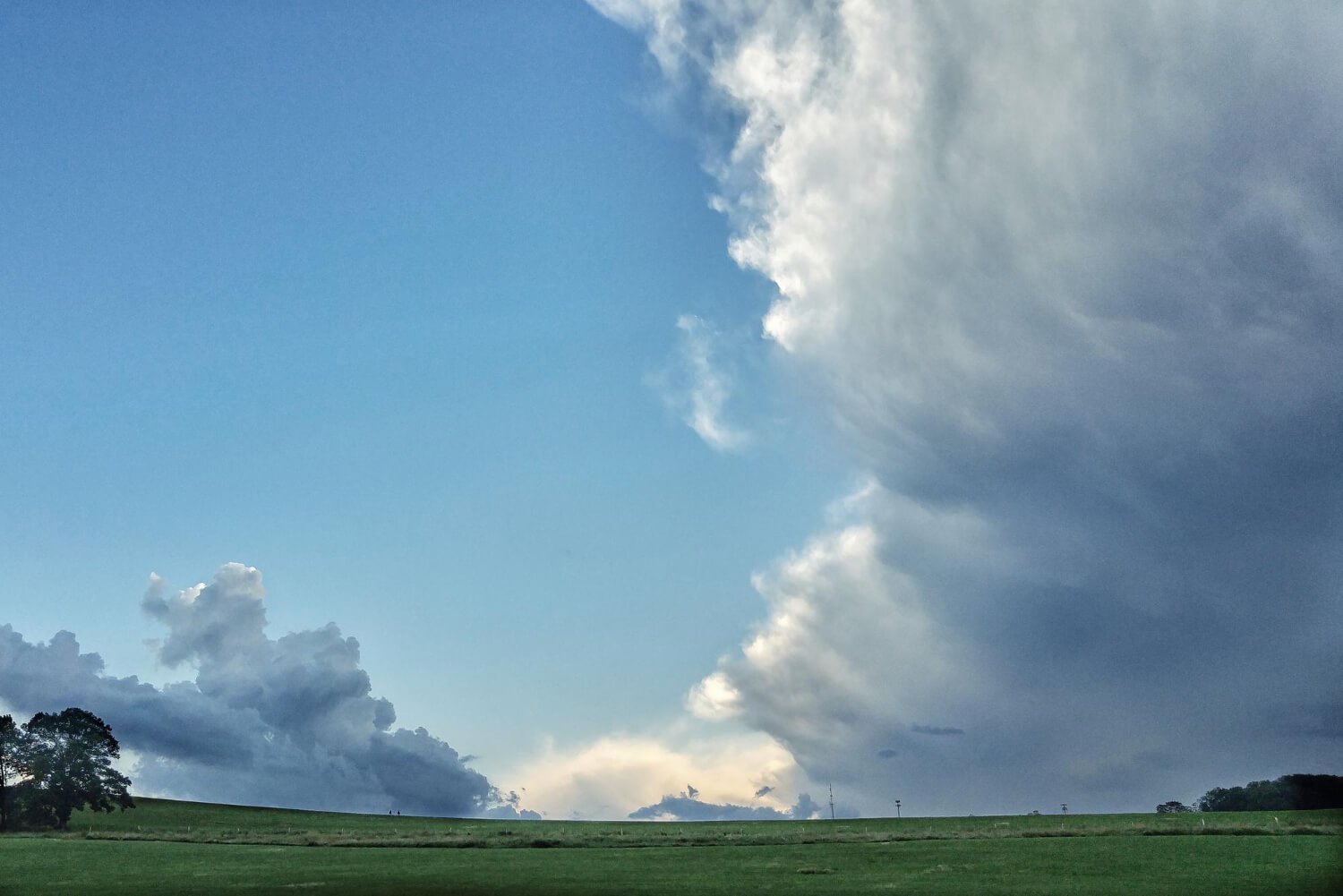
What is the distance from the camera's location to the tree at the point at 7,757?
174 meters

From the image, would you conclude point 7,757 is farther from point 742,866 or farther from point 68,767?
point 742,866

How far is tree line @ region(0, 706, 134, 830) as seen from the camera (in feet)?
575

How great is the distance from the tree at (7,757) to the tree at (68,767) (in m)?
1.40

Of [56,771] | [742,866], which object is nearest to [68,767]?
[56,771]

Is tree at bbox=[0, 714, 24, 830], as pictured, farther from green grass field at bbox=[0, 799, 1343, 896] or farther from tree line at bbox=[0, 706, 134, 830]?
green grass field at bbox=[0, 799, 1343, 896]

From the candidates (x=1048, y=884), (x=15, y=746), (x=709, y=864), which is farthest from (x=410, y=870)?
(x=15, y=746)

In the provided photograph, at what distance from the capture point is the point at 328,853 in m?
101

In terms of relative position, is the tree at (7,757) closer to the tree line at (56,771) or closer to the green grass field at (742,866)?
the tree line at (56,771)

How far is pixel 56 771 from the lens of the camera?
17938 cm

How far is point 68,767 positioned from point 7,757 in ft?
36.1

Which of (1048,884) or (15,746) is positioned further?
(15,746)

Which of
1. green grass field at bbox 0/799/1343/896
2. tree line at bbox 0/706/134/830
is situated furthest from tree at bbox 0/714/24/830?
green grass field at bbox 0/799/1343/896

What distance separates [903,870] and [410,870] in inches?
1583

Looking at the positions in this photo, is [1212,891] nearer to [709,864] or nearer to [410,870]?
[709,864]
